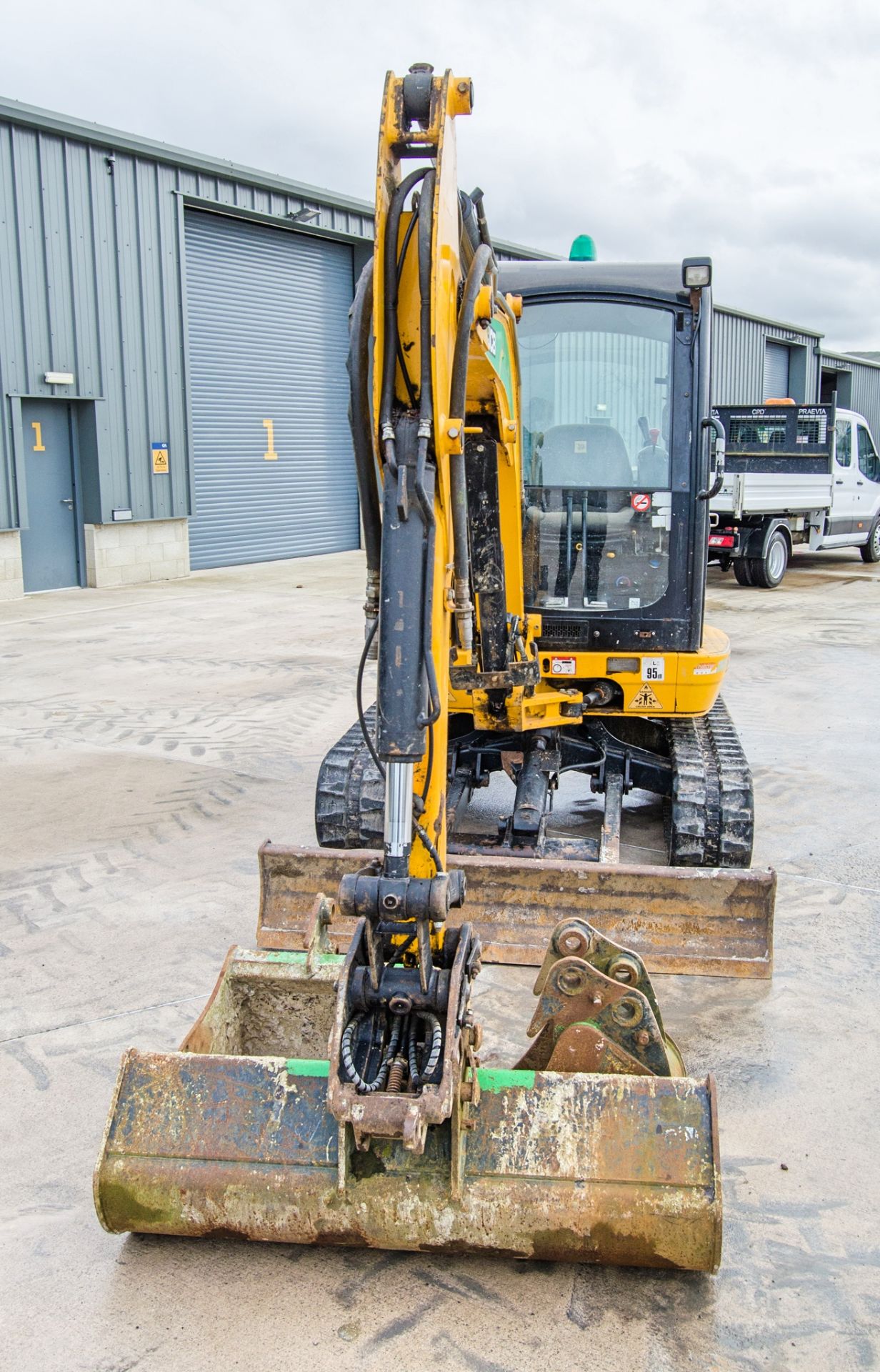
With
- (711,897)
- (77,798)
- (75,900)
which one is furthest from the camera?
(77,798)

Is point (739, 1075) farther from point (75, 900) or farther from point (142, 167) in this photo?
point (142, 167)

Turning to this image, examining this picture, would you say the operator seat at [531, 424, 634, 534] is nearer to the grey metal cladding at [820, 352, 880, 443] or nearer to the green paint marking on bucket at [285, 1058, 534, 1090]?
the green paint marking on bucket at [285, 1058, 534, 1090]

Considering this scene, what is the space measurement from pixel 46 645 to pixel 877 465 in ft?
47.9

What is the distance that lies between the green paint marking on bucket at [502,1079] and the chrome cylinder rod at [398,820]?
624mm

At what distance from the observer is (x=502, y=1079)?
10.7 ft

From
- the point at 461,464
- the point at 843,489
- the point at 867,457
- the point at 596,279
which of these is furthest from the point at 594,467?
the point at 867,457

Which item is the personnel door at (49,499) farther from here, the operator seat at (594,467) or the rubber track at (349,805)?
the operator seat at (594,467)

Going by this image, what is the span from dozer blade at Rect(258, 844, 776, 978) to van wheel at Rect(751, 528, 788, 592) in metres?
13.2

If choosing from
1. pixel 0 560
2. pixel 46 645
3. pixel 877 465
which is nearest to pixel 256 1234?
pixel 46 645

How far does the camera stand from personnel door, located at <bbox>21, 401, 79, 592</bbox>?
15547mm

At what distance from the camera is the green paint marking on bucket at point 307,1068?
10.7ft

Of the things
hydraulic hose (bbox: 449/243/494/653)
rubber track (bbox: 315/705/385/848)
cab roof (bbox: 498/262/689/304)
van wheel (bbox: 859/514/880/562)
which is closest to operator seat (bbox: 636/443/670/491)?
cab roof (bbox: 498/262/689/304)

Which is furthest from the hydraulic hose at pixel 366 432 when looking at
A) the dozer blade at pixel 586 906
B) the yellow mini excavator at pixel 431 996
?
the dozer blade at pixel 586 906

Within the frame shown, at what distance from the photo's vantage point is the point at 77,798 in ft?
23.4
